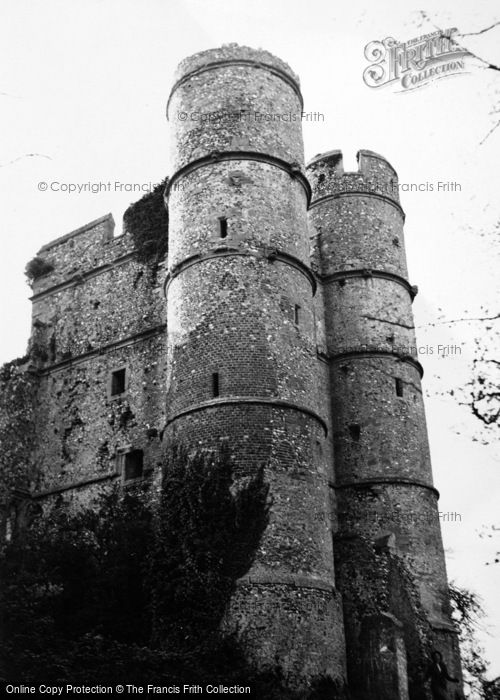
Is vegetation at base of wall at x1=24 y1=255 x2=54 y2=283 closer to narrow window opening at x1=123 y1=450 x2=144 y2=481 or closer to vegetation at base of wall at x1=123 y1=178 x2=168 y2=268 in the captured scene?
vegetation at base of wall at x1=123 y1=178 x2=168 y2=268

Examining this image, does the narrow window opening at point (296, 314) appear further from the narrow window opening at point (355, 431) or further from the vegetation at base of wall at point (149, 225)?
the vegetation at base of wall at point (149, 225)

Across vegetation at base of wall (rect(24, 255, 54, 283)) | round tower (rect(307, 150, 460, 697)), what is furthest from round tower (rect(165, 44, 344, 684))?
vegetation at base of wall (rect(24, 255, 54, 283))

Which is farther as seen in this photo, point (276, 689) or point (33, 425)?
point (33, 425)

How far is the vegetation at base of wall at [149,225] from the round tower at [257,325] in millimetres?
2558

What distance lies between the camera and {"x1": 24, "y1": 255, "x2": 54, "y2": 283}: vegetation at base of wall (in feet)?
92.7

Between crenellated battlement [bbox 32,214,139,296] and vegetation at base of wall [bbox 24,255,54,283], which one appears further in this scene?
vegetation at base of wall [bbox 24,255,54,283]

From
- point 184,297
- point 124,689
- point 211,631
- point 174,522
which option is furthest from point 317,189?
point 124,689

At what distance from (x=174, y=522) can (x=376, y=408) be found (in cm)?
793

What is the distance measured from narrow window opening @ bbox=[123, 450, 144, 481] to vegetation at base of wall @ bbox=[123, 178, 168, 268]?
18.4ft

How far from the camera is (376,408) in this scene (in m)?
23.9

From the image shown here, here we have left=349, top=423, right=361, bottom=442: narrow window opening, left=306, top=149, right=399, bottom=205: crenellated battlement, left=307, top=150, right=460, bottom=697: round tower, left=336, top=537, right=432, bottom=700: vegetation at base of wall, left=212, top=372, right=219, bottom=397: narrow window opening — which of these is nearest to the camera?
left=212, top=372, right=219, bottom=397: narrow window opening

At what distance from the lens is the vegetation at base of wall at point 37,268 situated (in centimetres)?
2827

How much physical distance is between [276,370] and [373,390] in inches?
232

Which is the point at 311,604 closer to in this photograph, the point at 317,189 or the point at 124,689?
the point at 124,689
